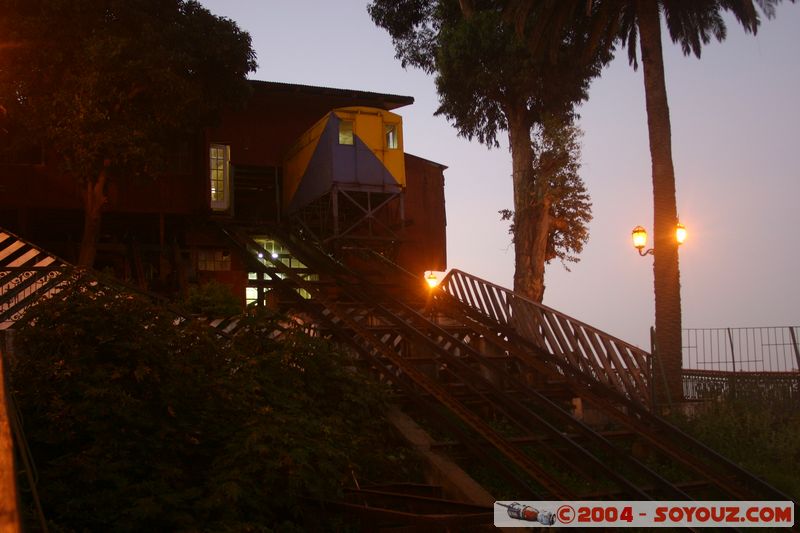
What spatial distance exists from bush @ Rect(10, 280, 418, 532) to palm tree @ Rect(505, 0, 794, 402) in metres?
8.76

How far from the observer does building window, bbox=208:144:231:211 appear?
22.1 m

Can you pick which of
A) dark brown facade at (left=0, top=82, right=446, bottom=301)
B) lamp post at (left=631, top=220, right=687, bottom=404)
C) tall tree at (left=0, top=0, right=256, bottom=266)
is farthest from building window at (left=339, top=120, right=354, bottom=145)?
lamp post at (left=631, top=220, right=687, bottom=404)

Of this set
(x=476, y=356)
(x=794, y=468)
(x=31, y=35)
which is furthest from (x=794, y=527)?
(x=31, y=35)

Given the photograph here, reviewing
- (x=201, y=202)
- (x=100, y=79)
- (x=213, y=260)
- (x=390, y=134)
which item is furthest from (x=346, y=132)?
(x=100, y=79)

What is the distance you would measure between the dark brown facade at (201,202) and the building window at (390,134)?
4.93 ft

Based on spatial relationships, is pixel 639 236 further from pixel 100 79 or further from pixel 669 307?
pixel 100 79

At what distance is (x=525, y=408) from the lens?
10273 millimetres

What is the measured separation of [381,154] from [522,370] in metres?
9.92

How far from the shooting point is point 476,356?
39.8 feet

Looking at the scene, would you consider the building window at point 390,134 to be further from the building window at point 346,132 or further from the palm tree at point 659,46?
the palm tree at point 659,46

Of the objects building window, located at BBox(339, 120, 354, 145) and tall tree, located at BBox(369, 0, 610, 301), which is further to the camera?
tall tree, located at BBox(369, 0, 610, 301)

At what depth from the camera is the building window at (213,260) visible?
2352 centimetres

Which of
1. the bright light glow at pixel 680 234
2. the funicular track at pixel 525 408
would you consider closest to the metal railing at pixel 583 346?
the funicular track at pixel 525 408

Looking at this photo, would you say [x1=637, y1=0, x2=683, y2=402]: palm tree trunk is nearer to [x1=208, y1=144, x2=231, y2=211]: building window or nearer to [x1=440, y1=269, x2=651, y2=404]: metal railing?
[x1=440, y1=269, x2=651, y2=404]: metal railing
